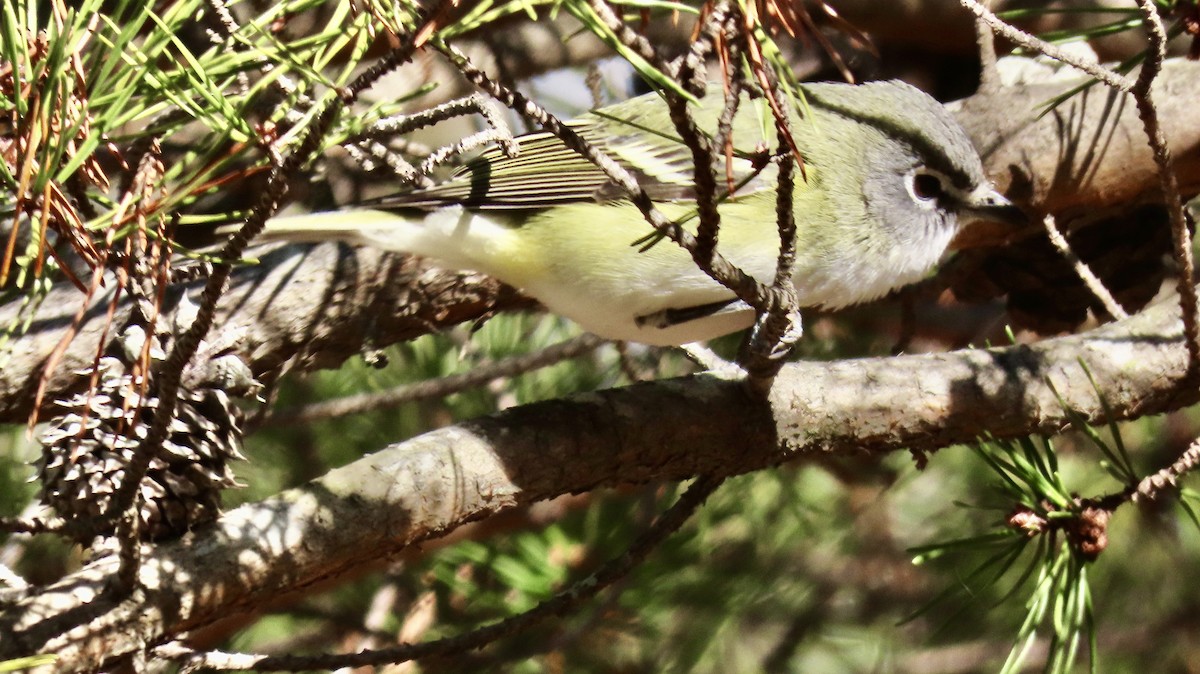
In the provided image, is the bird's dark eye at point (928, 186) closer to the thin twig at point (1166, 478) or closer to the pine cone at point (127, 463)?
the thin twig at point (1166, 478)

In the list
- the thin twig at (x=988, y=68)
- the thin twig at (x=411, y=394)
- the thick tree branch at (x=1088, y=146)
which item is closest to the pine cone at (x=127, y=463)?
the thin twig at (x=411, y=394)

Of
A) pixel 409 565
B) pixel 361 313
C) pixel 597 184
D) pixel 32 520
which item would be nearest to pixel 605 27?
pixel 32 520

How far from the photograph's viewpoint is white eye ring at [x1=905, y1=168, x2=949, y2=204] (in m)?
2.19

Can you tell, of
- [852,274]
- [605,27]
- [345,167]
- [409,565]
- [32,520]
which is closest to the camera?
[605,27]

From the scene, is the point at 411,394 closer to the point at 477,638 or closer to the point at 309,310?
the point at 309,310

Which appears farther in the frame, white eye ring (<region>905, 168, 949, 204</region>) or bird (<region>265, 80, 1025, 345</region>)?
white eye ring (<region>905, 168, 949, 204</region>)

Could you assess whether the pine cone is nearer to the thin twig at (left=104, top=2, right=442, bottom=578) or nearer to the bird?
the thin twig at (left=104, top=2, right=442, bottom=578)

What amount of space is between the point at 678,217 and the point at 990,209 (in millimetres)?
649

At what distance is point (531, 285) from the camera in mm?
2090

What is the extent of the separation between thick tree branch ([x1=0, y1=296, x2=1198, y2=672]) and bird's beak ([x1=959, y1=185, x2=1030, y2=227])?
0.27m

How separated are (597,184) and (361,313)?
58cm

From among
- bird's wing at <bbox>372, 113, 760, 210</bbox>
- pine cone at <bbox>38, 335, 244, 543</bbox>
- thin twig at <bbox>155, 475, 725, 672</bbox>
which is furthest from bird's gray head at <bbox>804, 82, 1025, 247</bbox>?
pine cone at <bbox>38, 335, 244, 543</bbox>

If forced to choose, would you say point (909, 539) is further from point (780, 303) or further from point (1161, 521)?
point (780, 303)

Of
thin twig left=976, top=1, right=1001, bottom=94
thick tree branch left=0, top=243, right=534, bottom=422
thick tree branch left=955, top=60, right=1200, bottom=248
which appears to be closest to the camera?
thick tree branch left=0, top=243, right=534, bottom=422
